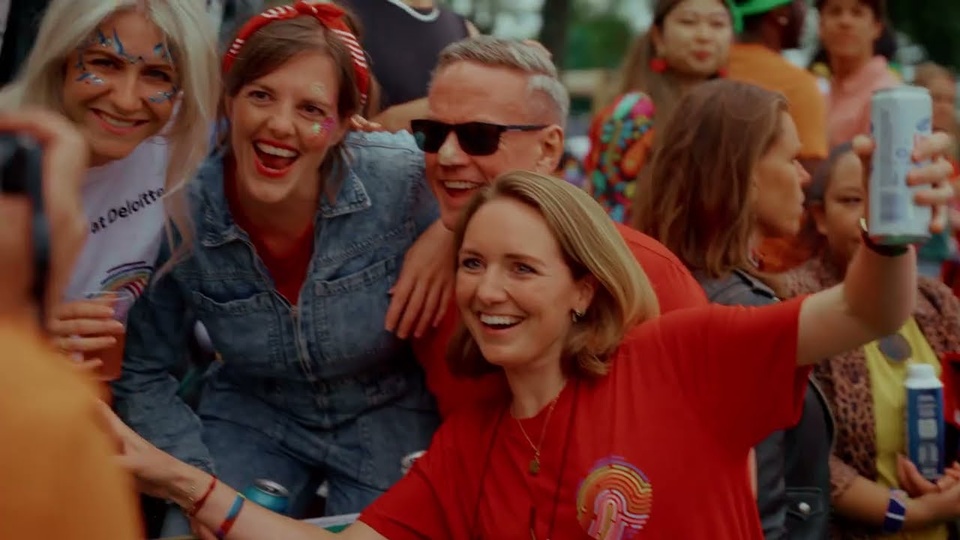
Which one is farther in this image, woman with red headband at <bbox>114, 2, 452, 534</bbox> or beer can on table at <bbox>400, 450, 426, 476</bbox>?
beer can on table at <bbox>400, 450, 426, 476</bbox>

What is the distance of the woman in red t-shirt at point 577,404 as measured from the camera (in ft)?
11.1

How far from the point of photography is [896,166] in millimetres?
2984

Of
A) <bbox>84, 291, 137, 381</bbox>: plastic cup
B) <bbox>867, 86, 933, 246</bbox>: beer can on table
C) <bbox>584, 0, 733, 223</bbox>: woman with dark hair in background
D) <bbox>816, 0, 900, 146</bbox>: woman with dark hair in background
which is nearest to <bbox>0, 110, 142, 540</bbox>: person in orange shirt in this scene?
<bbox>867, 86, 933, 246</bbox>: beer can on table

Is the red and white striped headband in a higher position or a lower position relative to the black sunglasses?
higher

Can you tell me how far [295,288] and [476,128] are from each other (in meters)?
0.62

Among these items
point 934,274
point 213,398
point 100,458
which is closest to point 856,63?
point 934,274

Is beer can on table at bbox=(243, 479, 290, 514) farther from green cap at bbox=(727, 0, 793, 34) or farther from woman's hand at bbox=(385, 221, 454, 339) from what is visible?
green cap at bbox=(727, 0, 793, 34)

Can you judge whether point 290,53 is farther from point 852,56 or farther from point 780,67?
point 852,56

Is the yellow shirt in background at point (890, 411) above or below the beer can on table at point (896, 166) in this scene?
below

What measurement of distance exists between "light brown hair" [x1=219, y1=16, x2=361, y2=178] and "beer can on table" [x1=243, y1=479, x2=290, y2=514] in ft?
2.65

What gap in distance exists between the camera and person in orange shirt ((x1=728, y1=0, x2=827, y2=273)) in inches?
225

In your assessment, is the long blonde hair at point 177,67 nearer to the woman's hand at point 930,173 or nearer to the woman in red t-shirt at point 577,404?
the woman in red t-shirt at point 577,404

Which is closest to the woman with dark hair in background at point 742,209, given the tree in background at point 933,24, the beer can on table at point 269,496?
the beer can on table at point 269,496

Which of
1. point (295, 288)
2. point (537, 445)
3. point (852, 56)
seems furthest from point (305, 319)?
point (852, 56)
